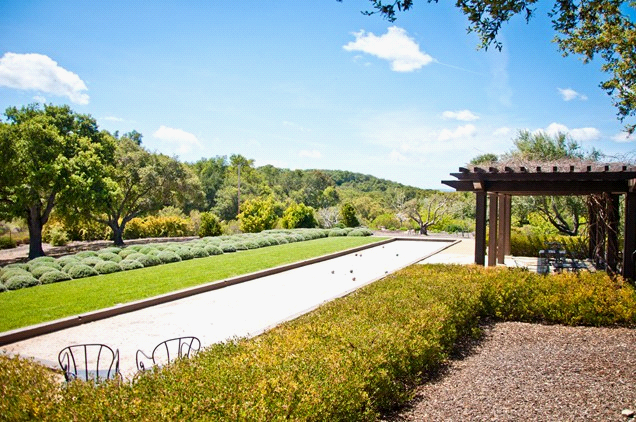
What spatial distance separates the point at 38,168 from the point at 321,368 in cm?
1983

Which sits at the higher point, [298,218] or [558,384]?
[298,218]

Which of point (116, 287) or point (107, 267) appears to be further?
point (107, 267)

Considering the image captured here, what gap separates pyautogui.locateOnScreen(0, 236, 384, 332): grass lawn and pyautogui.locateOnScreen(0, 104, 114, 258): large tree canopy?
324 inches

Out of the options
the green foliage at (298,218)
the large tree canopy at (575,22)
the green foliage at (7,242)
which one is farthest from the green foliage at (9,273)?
the green foliage at (298,218)

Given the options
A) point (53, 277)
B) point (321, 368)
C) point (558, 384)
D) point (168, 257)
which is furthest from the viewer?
point (168, 257)

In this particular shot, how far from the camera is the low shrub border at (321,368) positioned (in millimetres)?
2801

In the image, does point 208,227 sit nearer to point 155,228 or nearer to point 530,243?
point 155,228

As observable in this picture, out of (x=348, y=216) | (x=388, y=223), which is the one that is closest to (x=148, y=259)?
(x=348, y=216)

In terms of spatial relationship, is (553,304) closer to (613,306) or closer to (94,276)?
(613,306)

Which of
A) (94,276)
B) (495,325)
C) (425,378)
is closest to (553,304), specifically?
(495,325)

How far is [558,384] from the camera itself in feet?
7.69

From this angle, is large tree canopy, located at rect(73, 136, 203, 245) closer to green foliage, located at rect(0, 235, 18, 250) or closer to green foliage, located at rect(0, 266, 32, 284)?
green foliage, located at rect(0, 235, 18, 250)

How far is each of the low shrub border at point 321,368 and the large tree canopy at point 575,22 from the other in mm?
1664

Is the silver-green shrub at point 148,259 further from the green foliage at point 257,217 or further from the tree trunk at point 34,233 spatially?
the green foliage at point 257,217
